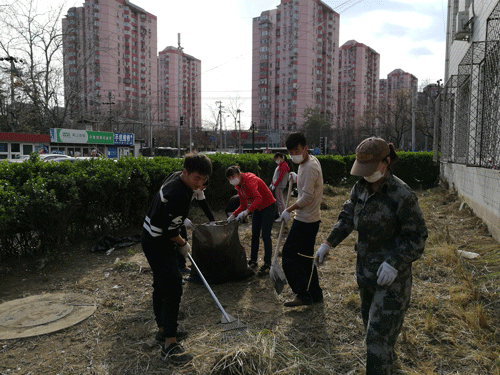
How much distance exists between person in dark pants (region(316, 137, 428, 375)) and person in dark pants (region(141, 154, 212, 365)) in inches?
46.3

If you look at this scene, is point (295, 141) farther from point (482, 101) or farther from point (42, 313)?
point (482, 101)

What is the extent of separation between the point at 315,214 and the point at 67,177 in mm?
3689

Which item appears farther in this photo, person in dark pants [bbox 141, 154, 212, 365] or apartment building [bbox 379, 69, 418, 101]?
apartment building [bbox 379, 69, 418, 101]

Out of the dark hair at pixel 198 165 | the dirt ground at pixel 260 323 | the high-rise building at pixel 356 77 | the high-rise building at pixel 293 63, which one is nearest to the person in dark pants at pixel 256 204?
the dirt ground at pixel 260 323

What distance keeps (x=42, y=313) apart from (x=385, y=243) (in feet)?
11.2

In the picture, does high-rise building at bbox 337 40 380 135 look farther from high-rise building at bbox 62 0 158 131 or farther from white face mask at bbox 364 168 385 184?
white face mask at bbox 364 168 385 184

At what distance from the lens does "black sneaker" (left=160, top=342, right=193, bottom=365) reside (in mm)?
2863

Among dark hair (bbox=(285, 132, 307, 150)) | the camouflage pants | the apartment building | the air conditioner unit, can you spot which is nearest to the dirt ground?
the camouflage pants

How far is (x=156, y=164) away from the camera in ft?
25.1

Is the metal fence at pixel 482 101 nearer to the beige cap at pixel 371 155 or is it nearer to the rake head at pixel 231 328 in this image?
the beige cap at pixel 371 155

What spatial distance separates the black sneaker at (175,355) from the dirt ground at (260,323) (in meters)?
0.06

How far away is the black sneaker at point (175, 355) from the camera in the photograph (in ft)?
9.39

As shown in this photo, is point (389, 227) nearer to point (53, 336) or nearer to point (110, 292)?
point (53, 336)

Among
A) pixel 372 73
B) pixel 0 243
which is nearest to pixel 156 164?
pixel 0 243
